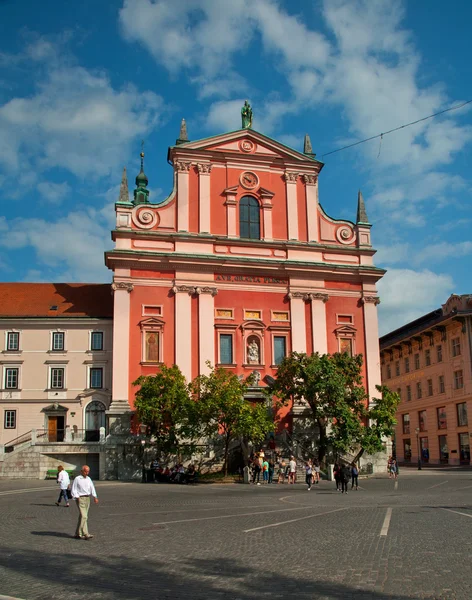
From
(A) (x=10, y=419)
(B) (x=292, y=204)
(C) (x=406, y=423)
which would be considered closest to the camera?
(A) (x=10, y=419)

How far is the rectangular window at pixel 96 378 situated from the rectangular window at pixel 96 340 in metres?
1.47

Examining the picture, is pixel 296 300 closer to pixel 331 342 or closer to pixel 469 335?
pixel 331 342

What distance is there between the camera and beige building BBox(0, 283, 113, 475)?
44219 millimetres

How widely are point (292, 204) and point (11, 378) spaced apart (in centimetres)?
2301

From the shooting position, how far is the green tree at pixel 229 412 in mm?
35531

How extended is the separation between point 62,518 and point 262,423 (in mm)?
18115

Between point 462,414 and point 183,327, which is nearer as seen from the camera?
point 183,327

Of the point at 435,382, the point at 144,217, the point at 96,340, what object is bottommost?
the point at 435,382

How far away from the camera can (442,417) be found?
5875cm

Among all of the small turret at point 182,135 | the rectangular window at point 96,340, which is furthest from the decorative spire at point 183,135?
the rectangular window at point 96,340

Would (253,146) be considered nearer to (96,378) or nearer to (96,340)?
(96,340)

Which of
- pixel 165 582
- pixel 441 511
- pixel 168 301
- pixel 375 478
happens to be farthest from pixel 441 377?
pixel 165 582

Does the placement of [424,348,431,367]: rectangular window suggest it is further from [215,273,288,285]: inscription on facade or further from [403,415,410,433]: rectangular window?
[215,273,288,285]: inscription on facade

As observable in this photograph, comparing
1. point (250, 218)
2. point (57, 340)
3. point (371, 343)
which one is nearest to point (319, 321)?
point (371, 343)
